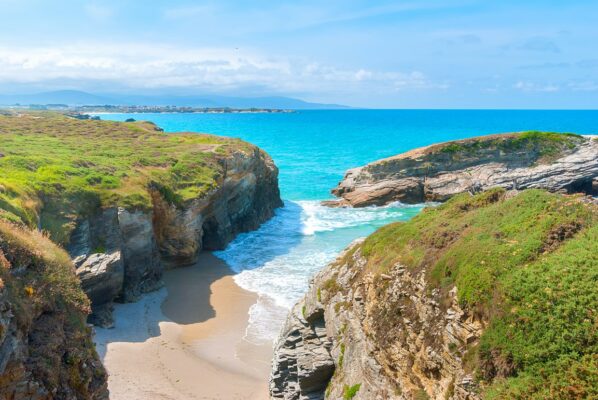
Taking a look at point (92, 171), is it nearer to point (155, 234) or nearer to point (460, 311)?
point (155, 234)

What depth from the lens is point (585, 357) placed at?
9.04m

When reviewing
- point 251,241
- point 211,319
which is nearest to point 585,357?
point 211,319

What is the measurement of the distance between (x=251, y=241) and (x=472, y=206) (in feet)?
87.4

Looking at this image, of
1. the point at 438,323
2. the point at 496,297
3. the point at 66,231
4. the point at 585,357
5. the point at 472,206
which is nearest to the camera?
the point at 585,357

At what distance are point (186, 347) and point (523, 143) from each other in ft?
164

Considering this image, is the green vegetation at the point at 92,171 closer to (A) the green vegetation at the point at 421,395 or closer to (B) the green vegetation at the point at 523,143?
(A) the green vegetation at the point at 421,395

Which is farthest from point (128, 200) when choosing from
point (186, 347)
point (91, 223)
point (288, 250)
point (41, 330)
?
point (41, 330)

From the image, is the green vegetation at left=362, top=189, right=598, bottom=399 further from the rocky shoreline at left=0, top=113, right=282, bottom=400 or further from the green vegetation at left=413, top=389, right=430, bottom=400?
the rocky shoreline at left=0, top=113, right=282, bottom=400

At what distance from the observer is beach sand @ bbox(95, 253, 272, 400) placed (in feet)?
61.8

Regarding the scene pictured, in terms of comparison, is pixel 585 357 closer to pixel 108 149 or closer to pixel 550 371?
pixel 550 371

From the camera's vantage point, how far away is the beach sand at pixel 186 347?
742 inches

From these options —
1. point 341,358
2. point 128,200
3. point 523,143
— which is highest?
point 523,143

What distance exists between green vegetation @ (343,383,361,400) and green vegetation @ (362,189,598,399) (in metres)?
3.36

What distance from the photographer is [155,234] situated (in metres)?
31.9
